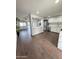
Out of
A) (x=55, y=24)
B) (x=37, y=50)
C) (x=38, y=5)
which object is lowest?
(x=37, y=50)

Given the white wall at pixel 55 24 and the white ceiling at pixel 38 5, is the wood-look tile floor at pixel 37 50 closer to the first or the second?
the white ceiling at pixel 38 5

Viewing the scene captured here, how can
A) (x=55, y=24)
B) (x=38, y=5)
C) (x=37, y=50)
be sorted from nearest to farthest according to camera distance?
1. (x=37, y=50)
2. (x=38, y=5)
3. (x=55, y=24)

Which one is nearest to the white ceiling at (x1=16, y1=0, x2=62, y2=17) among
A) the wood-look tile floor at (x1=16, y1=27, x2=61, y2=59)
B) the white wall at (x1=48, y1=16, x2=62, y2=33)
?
the wood-look tile floor at (x1=16, y1=27, x2=61, y2=59)

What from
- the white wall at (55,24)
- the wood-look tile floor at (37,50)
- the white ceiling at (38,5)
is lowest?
the wood-look tile floor at (37,50)

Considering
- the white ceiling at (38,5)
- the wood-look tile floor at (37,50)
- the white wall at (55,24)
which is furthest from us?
the white wall at (55,24)

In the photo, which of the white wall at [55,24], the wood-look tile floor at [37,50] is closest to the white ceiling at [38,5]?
the wood-look tile floor at [37,50]

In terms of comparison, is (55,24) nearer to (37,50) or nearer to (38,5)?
(38,5)

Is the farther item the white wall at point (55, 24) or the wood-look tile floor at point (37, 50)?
the white wall at point (55, 24)

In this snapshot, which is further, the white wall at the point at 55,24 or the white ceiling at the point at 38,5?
the white wall at the point at 55,24

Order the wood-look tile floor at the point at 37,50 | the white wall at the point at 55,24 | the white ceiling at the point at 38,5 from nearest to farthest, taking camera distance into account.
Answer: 1. the wood-look tile floor at the point at 37,50
2. the white ceiling at the point at 38,5
3. the white wall at the point at 55,24

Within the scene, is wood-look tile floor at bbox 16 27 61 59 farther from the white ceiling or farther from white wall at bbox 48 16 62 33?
white wall at bbox 48 16 62 33

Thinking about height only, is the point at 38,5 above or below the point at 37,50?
above

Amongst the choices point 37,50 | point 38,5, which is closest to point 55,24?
point 38,5

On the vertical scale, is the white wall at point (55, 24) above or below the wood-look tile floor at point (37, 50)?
above
